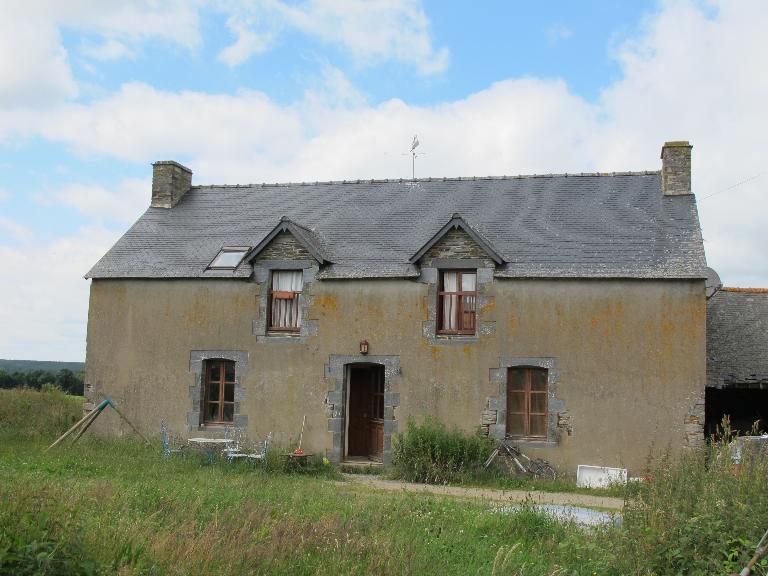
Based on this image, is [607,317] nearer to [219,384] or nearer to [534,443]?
[534,443]

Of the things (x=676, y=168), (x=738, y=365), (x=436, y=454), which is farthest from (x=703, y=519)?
(x=676, y=168)

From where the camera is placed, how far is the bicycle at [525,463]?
1443cm

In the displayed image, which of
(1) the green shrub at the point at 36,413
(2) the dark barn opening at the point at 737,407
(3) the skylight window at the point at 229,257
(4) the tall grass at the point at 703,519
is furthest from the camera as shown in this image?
(1) the green shrub at the point at 36,413

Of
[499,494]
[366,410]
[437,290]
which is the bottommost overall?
[499,494]

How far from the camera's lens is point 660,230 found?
51.5ft

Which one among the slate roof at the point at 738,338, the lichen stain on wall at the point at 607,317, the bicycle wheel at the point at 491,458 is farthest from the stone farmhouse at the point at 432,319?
the slate roof at the point at 738,338

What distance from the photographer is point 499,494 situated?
12.6 metres

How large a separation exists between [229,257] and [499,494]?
7.77 m

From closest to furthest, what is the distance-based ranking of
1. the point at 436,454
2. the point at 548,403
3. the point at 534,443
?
the point at 436,454
the point at 534,443
the point at 548,403

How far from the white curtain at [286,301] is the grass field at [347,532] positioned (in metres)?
6.03

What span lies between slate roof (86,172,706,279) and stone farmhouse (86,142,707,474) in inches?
2.1

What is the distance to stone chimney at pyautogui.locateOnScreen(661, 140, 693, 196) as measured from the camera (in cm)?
1652

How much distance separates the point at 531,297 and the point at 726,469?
751cm

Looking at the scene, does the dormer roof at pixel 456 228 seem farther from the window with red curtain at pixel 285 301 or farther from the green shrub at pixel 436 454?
the green shrub at pixel 436 454
